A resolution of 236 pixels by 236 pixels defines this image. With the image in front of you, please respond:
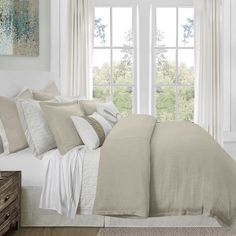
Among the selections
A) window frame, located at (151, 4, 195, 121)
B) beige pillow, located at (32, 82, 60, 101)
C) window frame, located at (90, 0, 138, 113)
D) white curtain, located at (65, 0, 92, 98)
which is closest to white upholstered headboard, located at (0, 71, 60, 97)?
beige pillow, located at (32, 82, 60, 101)

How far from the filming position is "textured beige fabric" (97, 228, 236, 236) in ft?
10.2

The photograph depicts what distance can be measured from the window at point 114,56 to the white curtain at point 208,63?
896 millimetres

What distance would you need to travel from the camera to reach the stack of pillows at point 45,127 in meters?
3.33

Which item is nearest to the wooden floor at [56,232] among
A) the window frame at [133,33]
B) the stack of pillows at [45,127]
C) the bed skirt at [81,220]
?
the bed skirt at [81,220]

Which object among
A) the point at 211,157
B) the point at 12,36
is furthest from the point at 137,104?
the point at 211,157

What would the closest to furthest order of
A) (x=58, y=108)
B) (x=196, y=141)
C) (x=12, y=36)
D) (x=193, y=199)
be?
(x=193, y=199) → (x=196, y=141) → (x=58, y=108) → (x=12, y=36)

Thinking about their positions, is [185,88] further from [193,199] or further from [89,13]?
[193,199]

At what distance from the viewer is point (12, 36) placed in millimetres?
5531

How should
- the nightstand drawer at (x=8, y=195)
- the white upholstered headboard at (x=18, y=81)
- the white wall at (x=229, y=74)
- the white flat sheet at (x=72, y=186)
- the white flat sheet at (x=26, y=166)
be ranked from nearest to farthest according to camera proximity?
the nightstand drawer at (x=8, y=195), the white flat sheet at (x=72, y=186), the white flat sheet at (x=26, y=166), the white upholstered headboard at (x=18, y=81), the white wall at (x=229, y=74)

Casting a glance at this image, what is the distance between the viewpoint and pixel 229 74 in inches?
242

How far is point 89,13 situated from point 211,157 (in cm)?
371

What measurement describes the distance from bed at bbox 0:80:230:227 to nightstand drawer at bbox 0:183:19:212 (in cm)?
18

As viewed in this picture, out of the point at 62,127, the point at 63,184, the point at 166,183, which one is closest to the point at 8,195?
the point at 63,184

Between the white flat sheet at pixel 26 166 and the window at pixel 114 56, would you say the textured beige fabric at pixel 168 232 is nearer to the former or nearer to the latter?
the white flat sheet at pixel 26 166
